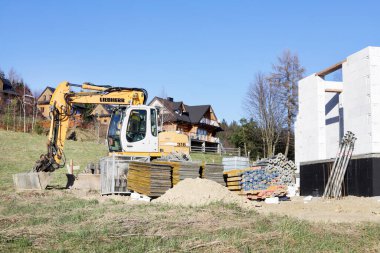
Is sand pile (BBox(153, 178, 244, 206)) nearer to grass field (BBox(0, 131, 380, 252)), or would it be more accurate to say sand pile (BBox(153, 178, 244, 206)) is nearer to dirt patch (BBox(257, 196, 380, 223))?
dirt patch (BBox(257, 196, 380, 223))

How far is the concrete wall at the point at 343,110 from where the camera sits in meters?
15.2

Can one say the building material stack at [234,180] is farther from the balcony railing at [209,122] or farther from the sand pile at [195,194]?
the balcony railing at [209,122]

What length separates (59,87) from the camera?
Result: 1745 centimetres

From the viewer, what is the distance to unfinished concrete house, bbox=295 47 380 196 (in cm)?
1498

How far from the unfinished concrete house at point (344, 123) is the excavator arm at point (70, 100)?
7692 millimetres

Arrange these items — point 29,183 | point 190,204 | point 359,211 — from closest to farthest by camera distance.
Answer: point 190,204 < point 359,211 < point 29,183

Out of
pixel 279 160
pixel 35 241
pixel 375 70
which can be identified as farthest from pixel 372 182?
pixel 35 241

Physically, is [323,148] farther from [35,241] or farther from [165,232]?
[35,241]

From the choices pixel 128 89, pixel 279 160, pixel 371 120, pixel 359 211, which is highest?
pixel 128 89

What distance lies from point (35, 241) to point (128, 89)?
456 inches

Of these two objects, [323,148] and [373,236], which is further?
[323,148]

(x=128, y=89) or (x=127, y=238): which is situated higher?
(x=128, y=89)

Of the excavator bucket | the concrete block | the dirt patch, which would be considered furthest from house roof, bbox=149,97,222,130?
the dirt patch

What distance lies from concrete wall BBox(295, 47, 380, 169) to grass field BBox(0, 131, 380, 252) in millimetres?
7578
